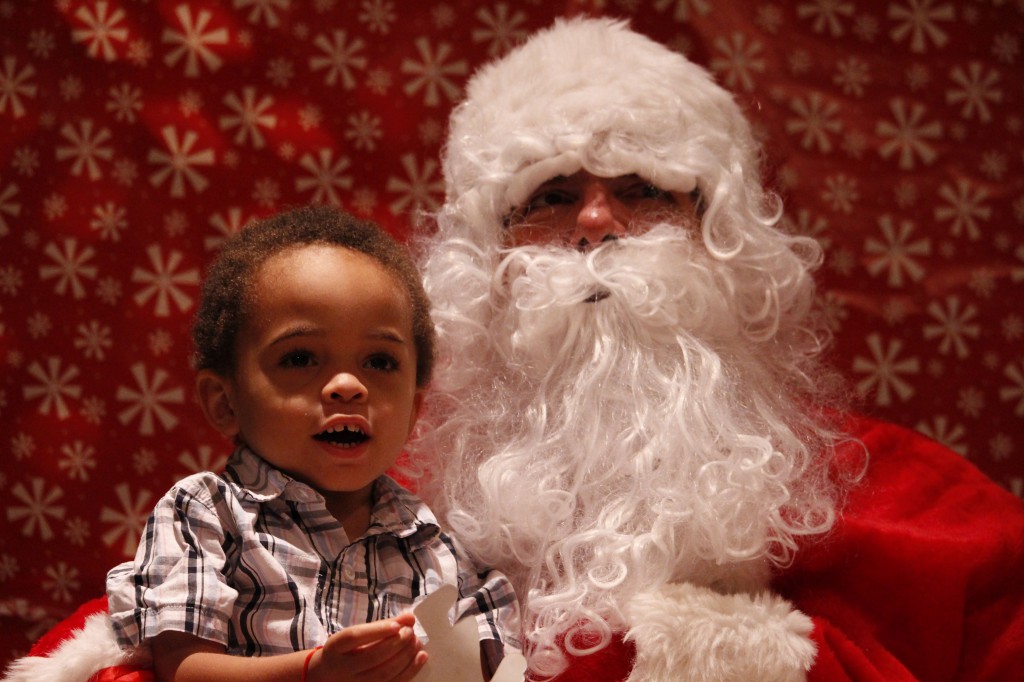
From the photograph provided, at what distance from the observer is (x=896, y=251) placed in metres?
2.04

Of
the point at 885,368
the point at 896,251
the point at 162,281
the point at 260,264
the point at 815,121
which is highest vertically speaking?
the point at 162,281

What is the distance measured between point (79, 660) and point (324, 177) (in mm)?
1091

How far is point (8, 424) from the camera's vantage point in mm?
1796

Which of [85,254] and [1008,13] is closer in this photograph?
[85,254]

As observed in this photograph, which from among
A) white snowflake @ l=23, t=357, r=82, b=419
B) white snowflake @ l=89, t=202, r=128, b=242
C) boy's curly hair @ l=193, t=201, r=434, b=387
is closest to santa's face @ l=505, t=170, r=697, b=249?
boy's curly hair @ l=193, t=201, r=434, b=387

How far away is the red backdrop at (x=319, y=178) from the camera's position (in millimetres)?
1819

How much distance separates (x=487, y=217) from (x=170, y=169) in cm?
70

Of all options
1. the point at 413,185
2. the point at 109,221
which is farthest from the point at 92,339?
the point at 413,185

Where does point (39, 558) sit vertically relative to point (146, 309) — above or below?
below

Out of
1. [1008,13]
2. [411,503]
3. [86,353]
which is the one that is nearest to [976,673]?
[411,503]

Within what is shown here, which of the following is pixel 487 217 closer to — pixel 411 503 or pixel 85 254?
pixel 411 503

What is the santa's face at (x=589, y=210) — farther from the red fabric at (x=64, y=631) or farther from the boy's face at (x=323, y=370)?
the red fabric at (x=64, y=631)

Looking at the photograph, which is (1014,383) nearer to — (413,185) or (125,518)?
(413,185)

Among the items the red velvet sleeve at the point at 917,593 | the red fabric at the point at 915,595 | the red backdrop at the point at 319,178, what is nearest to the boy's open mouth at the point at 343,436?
the red fabric at the point at 915,595
